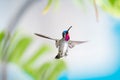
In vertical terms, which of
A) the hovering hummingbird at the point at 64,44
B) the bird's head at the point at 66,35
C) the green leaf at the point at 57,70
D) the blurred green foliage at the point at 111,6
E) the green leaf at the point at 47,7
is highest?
the blurred green foliage at the point at 111,6

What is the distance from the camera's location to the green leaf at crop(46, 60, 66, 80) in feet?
3.93

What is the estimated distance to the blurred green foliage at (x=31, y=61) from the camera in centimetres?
121

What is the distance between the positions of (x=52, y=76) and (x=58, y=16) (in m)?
0.36

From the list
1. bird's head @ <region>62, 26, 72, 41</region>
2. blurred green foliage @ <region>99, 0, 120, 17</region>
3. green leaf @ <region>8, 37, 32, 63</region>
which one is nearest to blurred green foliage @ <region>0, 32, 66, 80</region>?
green leaf @ <region>8, 37, 32, 63</region>

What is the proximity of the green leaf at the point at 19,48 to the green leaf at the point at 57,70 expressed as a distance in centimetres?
21

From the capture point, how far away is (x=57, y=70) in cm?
120

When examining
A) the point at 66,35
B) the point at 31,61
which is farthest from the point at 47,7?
the point at 31,61

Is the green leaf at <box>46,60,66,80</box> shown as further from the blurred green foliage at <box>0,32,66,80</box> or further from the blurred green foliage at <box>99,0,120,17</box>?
the blurred green foliage at <box>99,0,120,17</box>

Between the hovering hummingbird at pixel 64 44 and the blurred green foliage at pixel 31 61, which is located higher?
the hovering hummingbird at pixel 64 44

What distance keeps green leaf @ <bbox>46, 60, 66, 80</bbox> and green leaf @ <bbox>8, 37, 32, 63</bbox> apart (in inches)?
8.2

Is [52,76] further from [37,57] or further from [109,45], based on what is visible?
[109,45]

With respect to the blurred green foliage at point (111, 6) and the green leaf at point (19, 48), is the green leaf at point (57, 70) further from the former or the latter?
the blurred green foliage at point (111, 6)

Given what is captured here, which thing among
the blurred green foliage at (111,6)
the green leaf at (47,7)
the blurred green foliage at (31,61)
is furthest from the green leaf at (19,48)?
the blurred green foliage at (111,6)

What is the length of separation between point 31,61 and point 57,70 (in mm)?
162
